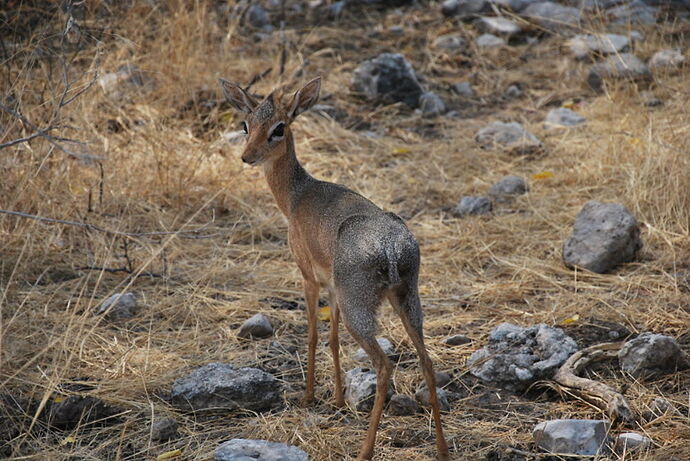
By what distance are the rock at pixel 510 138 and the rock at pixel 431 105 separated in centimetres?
60

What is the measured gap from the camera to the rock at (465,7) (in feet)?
30.3

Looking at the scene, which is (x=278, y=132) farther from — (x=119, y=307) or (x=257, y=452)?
(x=257, y=452)

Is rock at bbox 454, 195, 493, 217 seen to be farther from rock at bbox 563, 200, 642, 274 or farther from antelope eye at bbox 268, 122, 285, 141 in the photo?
antelope eye at bbox 268, 122, 285, 141

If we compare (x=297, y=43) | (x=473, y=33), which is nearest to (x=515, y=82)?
(x=473, y=33)

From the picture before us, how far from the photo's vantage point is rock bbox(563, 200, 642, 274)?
14.8 ft

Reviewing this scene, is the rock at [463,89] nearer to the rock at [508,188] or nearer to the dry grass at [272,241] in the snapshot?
the dry grass at [272,241]

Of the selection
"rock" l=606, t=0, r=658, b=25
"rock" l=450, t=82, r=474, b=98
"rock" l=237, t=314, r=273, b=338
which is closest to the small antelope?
"rock" l=237, t=314, r=273, b=338

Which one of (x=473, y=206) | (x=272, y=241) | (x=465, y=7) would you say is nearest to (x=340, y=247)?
(x=272, y=241)

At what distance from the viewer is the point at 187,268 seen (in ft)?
16.0

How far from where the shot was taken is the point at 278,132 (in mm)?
3758

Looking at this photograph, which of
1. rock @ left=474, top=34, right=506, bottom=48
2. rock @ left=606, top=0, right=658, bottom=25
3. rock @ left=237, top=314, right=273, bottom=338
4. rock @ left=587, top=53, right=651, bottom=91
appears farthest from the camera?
rock @ left=606, top=0, right=658, bottom=25

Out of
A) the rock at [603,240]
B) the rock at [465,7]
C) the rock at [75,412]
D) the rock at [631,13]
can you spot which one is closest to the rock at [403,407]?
the rock at [75,412]

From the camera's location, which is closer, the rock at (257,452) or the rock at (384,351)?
the rock at (257,452)

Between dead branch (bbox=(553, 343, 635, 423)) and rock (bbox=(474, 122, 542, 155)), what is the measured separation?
2.81m
